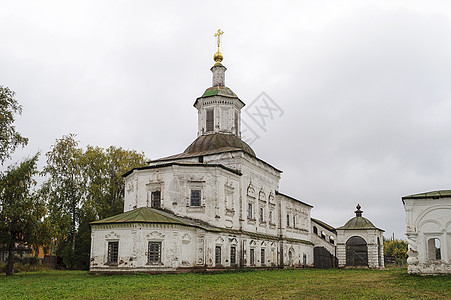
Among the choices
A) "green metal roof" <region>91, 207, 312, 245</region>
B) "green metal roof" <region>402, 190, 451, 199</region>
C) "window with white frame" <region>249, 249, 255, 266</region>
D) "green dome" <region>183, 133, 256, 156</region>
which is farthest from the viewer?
"green dome" <region>183, 133, 256, 156</region>

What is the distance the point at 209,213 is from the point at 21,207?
10.9m

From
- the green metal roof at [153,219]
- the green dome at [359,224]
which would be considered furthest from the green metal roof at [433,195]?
the green dome at [359,224]

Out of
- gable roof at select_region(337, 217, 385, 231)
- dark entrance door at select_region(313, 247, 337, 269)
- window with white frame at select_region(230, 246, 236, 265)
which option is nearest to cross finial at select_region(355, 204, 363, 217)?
gable roof at select_region(337, 217, 385, 231)

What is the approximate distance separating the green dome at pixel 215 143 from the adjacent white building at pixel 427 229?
1404 cm

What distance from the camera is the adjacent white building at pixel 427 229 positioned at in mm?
20906

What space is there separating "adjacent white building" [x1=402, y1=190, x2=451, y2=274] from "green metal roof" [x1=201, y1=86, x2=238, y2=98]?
18.5 metres

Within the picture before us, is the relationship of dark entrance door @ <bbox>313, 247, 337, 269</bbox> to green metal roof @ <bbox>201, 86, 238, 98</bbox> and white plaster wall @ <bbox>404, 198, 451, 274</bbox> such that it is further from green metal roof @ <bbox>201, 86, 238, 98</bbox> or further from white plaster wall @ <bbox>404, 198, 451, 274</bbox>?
white plaster wall @ <bbox>404, 198, 451, 274</bbox>

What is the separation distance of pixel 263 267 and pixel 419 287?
17.9 m

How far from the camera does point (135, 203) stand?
2917 centimetres

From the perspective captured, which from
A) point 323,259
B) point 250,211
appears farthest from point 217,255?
point 323,259

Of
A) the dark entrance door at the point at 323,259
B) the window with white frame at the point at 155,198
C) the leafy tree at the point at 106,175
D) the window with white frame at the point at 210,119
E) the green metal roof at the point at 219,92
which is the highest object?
the green metal roof at the point at 219,92

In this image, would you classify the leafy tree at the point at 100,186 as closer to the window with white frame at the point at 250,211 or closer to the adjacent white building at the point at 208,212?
the adjacent white building at the point at 208,212

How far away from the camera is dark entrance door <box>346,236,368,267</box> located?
39.9 m

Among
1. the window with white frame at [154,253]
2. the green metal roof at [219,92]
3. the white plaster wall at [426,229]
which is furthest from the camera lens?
the green metal roof at [219,92]
